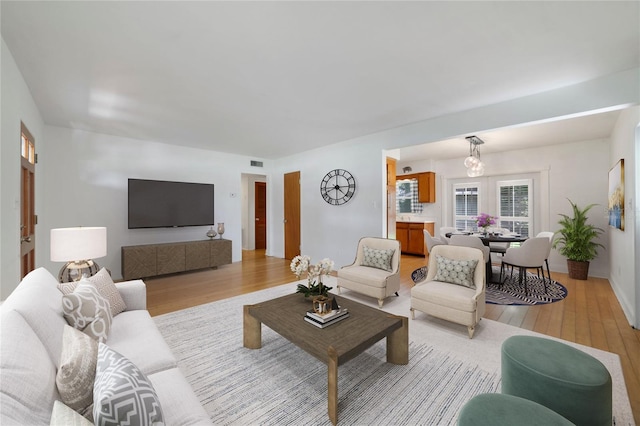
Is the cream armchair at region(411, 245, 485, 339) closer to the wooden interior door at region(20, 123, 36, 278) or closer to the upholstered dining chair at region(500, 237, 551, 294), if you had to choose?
the upholstered dining chair at region(500, 237, 551, 294)

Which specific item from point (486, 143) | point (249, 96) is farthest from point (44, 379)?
point (486, 143)

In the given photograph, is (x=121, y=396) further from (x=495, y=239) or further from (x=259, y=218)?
(x=259, y=218)

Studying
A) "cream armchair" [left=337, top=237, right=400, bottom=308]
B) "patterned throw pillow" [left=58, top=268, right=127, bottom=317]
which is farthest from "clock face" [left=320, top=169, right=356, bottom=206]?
"patterned throw pillow" [left=58, top=268, right=127, bottom=317]

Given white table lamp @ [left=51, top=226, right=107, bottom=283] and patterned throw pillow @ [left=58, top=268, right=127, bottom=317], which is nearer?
patterned throw pillow @ [left=58, top=268, right=127, bottom=317]

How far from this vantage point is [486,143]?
5324 mm

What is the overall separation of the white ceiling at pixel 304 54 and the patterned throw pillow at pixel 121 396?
2.05 meters

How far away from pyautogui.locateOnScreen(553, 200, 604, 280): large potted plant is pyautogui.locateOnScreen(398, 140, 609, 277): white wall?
25 centimetres

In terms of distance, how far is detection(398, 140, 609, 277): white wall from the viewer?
195 inches

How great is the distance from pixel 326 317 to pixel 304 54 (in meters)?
2.19

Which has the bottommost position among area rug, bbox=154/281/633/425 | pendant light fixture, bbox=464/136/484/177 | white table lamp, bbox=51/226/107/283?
area rug, bbox=154/281/633/425

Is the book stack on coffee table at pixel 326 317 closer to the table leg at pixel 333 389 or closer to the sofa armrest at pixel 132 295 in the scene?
the table leg at pixel 333 389

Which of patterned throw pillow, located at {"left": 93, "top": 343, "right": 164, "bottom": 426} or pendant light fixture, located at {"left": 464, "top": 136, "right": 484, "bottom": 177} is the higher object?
pendant light fixture, located at {"left": 464, "top": 136, "right": 484, "bottom": 177}

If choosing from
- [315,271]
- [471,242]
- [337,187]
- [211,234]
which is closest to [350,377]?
[315,271]

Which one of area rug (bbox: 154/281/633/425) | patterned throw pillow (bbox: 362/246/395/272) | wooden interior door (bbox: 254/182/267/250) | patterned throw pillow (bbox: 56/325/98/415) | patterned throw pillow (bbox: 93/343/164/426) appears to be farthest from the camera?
wooden interior door (bbox: 254/182/267/250)
